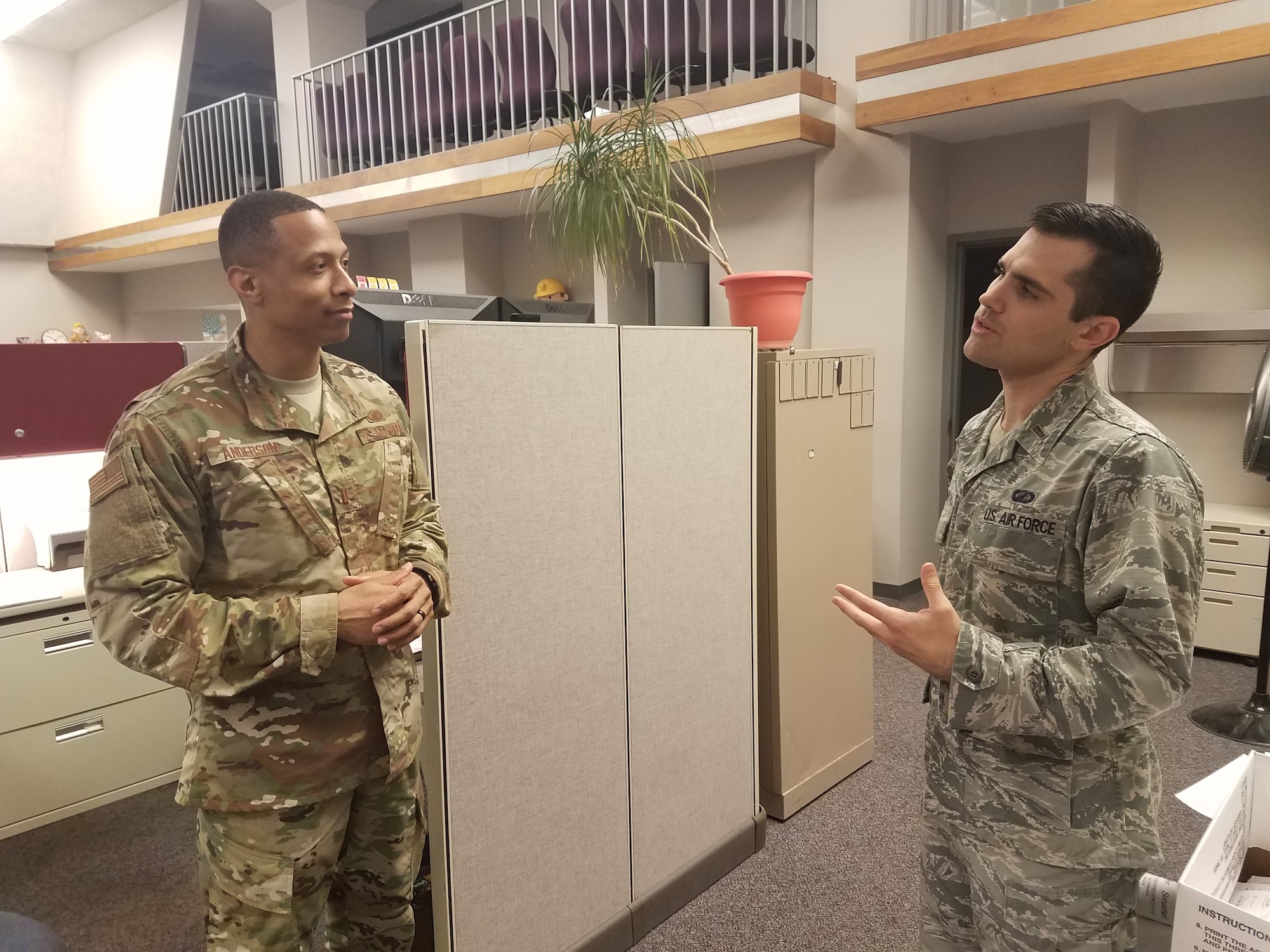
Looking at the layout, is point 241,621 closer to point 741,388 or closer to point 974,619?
point 974,619

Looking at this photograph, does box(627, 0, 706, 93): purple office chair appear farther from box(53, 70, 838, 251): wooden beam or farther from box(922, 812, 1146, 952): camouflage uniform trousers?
box(922, 812, 1146, 952): camouflage uniform trousers

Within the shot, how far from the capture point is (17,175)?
9.10 m

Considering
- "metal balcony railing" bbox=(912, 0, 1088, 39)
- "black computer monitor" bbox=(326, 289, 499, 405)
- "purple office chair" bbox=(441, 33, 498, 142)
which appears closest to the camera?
"black computer monitor" bbox=(326, 289, 499, 405)

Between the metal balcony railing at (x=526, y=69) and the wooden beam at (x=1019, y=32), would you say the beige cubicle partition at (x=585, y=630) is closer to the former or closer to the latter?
the metal balcony railing at (x=526, y=69)

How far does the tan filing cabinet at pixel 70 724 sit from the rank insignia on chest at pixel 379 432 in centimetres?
123

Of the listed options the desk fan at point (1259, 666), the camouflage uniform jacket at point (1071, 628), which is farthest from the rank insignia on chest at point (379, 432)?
the desk fan at point (1259, 666)

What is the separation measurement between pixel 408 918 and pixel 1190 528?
1410 millimetres

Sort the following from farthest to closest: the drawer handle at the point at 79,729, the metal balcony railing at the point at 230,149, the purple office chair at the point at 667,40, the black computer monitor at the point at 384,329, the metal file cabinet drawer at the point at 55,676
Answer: the metal balcony railing at the point at 230,149 < the purple office chair at the point at 667,40 < the drawer handle at the point at 79,729 < the metal file cabinet drawer at the point at 55,676 < the black computer monitor at the point at 384,329

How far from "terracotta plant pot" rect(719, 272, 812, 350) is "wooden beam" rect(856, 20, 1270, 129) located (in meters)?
1.93

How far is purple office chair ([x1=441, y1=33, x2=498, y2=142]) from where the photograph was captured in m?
6.07

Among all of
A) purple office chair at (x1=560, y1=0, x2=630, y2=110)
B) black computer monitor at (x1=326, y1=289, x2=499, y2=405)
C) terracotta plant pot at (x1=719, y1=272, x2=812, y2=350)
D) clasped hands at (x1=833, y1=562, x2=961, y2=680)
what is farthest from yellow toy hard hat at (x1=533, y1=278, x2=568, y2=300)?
clasped hands at (x1=833, y1=562, x2=961, y2=680)

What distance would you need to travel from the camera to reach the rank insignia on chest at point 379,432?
143cm

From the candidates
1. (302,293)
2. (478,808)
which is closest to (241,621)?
(302,293)

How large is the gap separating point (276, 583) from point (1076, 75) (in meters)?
3.62
